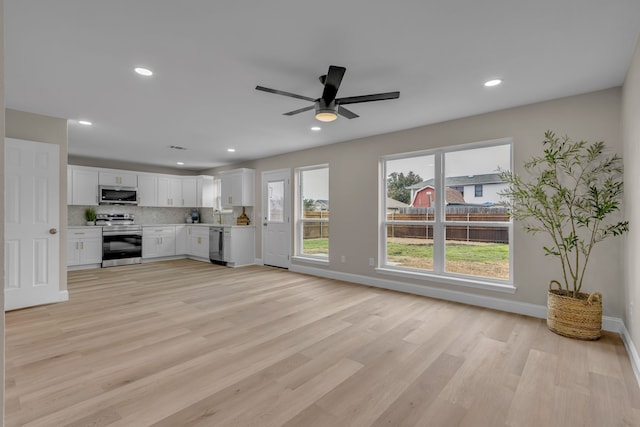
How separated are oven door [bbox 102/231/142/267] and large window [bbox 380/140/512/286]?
5.66 metres

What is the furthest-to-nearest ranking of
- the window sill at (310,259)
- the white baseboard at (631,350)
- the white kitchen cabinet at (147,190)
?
the white kitchen cabinet at (147,190)
the window sill at (310,259)
the white baseboard at (631,350)

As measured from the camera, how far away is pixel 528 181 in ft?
11.7

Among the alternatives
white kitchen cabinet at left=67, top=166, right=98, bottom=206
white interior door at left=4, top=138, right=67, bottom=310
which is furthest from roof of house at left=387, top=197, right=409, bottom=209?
white kitchen cabinet at left=67, top=166, right=98, bottom=206

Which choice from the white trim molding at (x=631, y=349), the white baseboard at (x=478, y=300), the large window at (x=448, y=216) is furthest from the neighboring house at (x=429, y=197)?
the white trim molding at (x=631, y=349)

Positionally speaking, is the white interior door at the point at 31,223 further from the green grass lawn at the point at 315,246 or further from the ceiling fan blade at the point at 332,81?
the green grass lawn at the point at 315,246

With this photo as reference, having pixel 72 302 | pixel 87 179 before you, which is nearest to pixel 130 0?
pixel 72 302

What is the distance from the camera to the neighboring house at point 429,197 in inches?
168

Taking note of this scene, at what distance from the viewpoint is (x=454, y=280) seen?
13.5 ft

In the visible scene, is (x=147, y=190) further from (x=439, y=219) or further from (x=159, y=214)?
(x=439, y=219)

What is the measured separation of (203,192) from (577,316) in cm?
780

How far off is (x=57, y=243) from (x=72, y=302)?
0.79m

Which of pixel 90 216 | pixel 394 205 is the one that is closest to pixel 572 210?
pixel 394 205

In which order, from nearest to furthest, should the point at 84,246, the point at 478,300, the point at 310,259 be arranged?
the point at 478,300
the point at 310,259
the point at 84,246

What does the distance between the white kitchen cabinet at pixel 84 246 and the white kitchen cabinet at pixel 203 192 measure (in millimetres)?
2308
